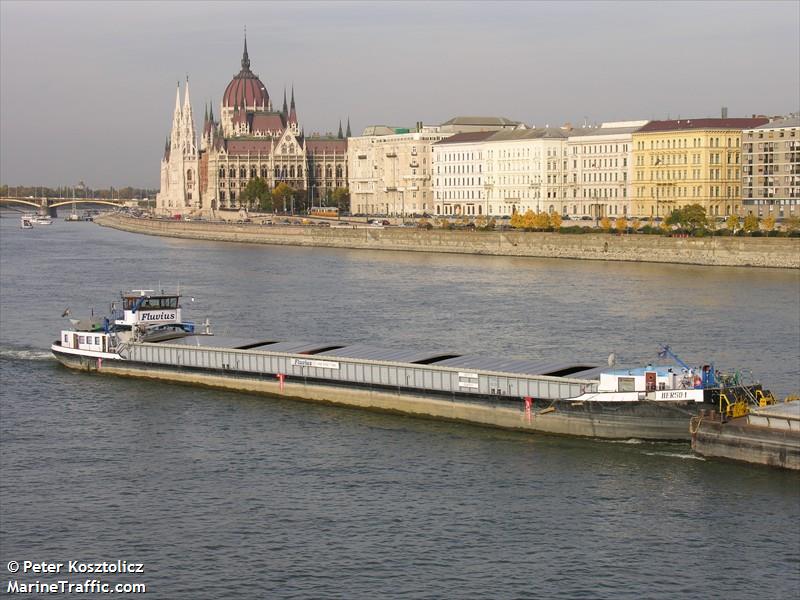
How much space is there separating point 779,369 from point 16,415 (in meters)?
22.1

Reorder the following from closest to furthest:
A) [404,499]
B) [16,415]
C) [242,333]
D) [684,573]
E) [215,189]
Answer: [684,573], [404,499], [16,415], [242,333], [215,189]

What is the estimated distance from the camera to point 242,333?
50.2 meters

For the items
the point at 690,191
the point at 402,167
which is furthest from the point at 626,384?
the point at 402,167

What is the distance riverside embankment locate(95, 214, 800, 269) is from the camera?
81062 mm

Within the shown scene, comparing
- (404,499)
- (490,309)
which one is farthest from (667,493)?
(490,309)

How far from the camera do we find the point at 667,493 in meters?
26.8

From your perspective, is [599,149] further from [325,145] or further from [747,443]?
[747,443]

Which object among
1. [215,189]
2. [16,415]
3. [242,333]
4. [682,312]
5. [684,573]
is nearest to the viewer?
[684,573]

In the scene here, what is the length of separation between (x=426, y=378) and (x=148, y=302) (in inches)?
561

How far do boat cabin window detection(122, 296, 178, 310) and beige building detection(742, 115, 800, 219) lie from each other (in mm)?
65525

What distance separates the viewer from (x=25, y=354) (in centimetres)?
4653

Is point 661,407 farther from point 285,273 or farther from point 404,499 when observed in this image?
point 285,273

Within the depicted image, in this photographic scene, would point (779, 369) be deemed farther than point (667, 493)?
Yes

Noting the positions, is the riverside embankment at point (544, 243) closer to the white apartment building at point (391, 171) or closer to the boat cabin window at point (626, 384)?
the white apartment building at point (391, 171)
